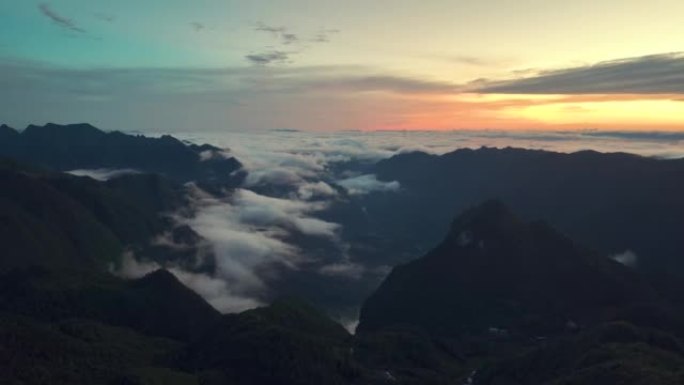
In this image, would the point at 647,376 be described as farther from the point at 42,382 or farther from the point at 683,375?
the point at 42,382

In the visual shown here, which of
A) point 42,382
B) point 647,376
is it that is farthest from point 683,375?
point 42,382

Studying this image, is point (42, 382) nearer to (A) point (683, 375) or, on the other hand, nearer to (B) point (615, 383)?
(B) point (615, 383)

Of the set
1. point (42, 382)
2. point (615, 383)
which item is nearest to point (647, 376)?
point (615, 383)

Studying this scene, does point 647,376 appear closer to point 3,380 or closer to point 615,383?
point 615,383

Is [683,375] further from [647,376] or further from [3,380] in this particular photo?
[3,380]

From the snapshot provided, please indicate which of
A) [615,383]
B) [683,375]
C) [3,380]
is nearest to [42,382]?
[3,380]
